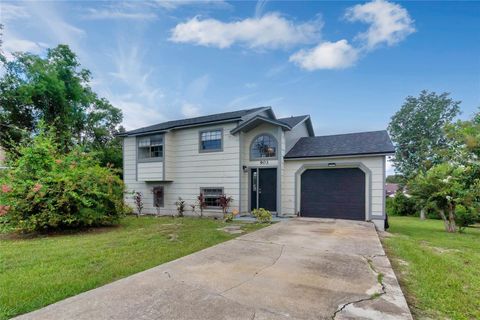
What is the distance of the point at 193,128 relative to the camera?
11.8 metres

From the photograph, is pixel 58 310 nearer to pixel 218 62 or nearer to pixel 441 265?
pixel 441 265

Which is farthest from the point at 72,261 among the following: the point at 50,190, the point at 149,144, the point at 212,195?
the point at 149,144

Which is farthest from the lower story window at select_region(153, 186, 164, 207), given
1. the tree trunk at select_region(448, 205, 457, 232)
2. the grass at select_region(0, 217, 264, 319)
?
the tree trunk at select_region(448, 205, 457, 232)

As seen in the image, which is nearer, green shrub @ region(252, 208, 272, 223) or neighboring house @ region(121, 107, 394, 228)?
green shrub @ region(252, 208, 272, 223)

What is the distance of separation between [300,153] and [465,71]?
1011 centimetres

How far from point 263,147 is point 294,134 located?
2.06m

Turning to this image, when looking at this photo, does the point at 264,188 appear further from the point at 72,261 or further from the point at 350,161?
the point at 72,261

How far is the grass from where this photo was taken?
9.70 feet

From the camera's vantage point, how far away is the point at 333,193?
9867mm

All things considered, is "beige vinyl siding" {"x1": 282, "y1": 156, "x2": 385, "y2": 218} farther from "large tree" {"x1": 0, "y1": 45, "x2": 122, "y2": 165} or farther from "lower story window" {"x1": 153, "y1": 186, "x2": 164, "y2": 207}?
"large tree" {"x1": 0, "y1": 45, "x2": 122, "y2": 165}

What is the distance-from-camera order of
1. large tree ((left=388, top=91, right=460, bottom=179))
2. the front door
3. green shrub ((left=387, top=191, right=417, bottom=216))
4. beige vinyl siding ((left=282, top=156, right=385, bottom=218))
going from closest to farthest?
1. beige vinyl siding ((left=282, top=156, right=385, bottom=218))
2. the front door
3. large tree ((left=388, top=91, right=460, bottom=179))
4. green shrub ((left=387, top=191, right=417, bottom=216))

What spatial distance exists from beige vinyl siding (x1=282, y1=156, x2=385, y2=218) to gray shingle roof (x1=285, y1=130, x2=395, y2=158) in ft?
0.94

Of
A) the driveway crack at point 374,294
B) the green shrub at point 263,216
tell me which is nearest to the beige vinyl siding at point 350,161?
the green shrub at point 263,216

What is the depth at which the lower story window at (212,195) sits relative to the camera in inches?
441
